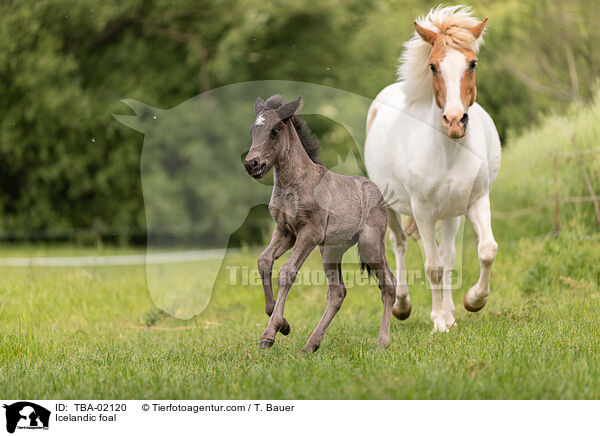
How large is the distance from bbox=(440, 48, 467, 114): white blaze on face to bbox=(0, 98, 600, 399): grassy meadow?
158 centimetres

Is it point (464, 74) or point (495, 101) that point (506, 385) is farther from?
point (495, 101)

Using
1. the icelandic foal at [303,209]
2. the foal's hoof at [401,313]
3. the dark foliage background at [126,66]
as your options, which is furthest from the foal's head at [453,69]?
the dark foliage background at [126,66]

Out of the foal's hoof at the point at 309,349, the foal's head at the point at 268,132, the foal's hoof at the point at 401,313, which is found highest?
the foal's head at the point at 268,132

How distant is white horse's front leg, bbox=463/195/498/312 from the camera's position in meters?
5.69

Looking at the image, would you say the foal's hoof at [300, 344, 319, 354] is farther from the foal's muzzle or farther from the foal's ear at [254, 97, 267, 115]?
the foal's ear at [254, 97, 267, 115]

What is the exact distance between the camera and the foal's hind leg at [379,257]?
15.4ft

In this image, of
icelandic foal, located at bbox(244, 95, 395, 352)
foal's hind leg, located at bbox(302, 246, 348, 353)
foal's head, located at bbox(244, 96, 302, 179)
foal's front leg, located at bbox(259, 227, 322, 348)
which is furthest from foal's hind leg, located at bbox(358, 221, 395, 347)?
foal's head, located at bbox(244, 96, 302, 179)

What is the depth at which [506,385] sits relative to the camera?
3826mm

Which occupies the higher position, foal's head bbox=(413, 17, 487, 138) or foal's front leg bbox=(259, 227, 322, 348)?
foal's head bbox=(413, 17, 487, 138)

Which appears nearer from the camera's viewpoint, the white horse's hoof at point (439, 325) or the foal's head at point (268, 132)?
the foal's head at point (268, 132)

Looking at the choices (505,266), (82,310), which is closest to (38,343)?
(82,310)

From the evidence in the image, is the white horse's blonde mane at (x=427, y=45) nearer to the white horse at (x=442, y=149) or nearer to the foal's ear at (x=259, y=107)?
the white horse at (x=442, y=149)

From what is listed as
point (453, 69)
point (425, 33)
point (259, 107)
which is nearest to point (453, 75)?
point (453, 69)
